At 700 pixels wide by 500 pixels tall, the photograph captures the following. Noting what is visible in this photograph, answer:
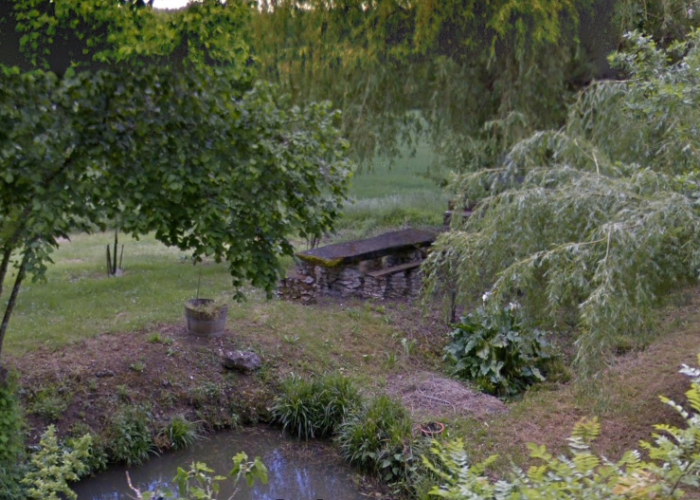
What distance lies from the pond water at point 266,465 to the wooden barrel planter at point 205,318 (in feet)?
4.40

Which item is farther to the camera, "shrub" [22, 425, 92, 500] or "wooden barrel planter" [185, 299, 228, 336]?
"wooden barrel planter" [185, 299, 228, 336]

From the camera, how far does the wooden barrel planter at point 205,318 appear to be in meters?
8.07

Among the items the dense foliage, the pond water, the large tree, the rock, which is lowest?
the pond water

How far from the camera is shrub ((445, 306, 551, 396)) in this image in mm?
7840

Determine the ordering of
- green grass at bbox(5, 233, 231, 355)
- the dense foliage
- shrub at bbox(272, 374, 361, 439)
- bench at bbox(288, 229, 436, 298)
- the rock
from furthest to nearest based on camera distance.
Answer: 1. bench at bbox(288, 229, 436, 298)
2. green grass at bbox(5, 233, 231, 355)
3. the rock
4. shrub at bbox(272, 374, 361, 439)
5. the dense foliage

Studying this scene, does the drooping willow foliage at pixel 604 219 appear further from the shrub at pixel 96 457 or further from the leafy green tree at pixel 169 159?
the shrub at pixel 96 457

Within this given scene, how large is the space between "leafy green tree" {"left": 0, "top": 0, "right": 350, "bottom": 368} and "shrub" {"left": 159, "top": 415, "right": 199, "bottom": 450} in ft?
6.86

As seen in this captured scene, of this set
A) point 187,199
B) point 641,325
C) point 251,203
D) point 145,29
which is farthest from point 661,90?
point 145,29

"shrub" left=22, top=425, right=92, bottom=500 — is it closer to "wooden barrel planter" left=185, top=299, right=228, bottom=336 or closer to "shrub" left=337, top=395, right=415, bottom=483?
"shrub" left=337, top=395, right=415, bottom=483

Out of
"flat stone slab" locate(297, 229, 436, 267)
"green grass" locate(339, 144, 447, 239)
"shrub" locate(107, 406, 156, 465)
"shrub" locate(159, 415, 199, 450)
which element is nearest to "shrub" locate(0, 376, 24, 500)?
"shrub" locate(107, 406, 156, 465)

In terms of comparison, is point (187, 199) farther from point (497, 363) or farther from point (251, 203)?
point (497, 363)

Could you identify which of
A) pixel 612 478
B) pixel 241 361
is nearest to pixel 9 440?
pixel 241 361

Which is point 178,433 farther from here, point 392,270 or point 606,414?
point 392,270

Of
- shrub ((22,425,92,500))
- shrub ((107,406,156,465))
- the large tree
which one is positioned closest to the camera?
shrub ((22,425,92,500))
